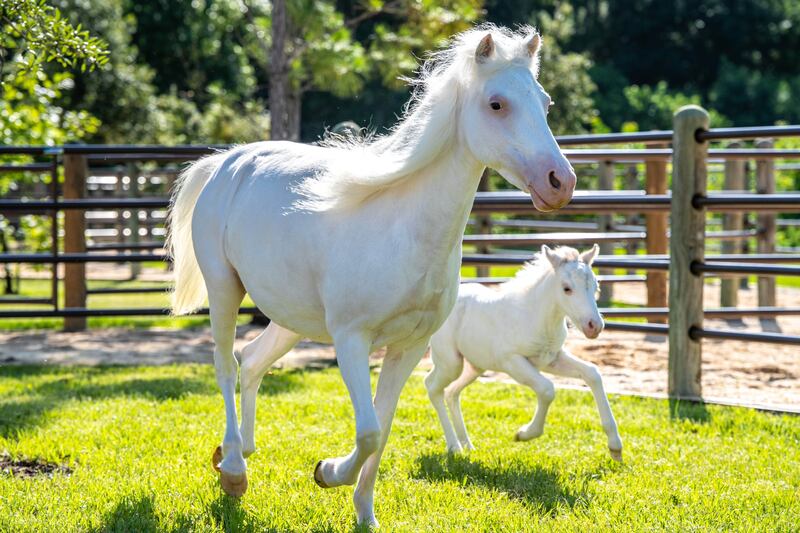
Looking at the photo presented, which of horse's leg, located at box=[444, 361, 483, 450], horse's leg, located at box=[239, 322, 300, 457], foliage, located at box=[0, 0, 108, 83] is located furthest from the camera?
horse's leg, located at box=[444, 361, 483, 450]

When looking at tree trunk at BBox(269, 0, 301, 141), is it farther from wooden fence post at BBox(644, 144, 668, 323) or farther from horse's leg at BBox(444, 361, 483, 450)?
horse's leg at BBox(444, 361, 483, 450)

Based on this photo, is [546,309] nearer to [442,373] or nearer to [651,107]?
[442,373]

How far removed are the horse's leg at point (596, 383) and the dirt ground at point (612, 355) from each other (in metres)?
1.51

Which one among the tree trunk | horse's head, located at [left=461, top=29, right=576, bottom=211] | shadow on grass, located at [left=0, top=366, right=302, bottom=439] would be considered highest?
the tree trunk

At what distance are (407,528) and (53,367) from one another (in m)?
4.83

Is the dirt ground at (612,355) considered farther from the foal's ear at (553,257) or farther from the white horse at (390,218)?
the white horse at (390,218)

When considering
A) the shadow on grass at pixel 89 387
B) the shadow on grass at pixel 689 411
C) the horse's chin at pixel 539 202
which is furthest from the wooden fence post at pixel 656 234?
the horse's chin at pixel 539 202

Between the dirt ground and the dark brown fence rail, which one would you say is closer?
the dark brown fence rail

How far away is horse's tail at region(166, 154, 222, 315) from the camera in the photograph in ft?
15.8

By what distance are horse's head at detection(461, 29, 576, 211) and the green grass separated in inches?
53.9

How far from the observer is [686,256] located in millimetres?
6395

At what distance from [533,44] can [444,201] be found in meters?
0.64

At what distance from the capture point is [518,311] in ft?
17.5

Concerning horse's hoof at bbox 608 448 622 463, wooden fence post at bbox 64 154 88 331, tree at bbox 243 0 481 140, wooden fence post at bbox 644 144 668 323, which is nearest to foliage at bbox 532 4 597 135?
tree at bbox 243 0 481 140
